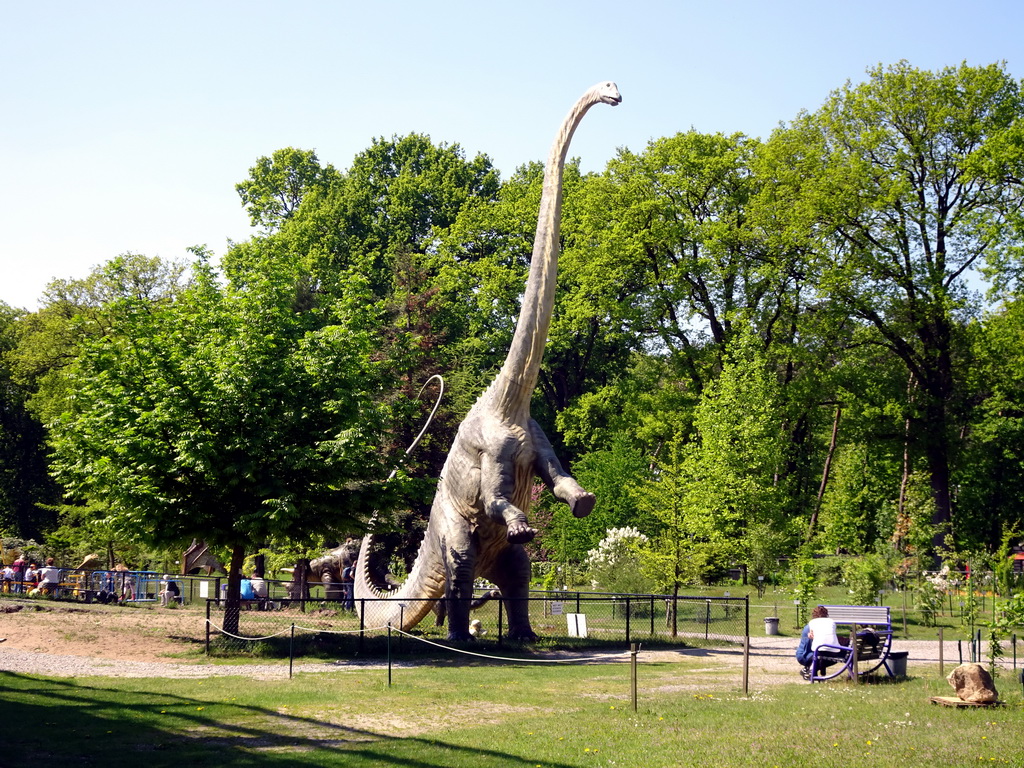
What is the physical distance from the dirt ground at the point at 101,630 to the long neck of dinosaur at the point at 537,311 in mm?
7037

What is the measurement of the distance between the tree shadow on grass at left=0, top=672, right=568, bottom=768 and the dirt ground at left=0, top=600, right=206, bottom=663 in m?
5.42

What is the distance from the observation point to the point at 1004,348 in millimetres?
34469

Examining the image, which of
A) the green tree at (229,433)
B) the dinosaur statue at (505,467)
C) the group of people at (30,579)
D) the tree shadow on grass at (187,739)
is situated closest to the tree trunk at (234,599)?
the green tree at (229,433)

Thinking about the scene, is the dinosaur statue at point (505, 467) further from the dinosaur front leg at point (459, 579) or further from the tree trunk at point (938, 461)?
the tree trunk at point (938, 461)

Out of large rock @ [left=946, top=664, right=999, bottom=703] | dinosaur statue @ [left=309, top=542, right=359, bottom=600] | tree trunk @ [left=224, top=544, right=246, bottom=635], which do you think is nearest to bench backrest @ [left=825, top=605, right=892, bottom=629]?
large rock @ [left=946, top=664, right=999, bottom=703]

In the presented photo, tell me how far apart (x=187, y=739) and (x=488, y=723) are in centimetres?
319

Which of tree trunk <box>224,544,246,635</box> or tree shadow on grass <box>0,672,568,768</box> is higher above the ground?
tree trunk <box>224,544,246,635</box>

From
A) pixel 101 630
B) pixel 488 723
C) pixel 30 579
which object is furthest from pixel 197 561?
pixel 488 723

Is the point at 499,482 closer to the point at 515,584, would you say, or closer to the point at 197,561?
the point at 515,584

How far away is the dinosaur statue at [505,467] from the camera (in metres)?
19.2

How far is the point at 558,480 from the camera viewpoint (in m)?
18.6

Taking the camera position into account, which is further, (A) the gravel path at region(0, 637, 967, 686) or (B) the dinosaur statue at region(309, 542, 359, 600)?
(B) the dinosaur statue at region(309, 542, 359, 600)

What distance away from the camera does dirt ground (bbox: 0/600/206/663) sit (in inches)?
728

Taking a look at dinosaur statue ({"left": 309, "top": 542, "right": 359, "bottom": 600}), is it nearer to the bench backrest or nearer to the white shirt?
the bench backrest
